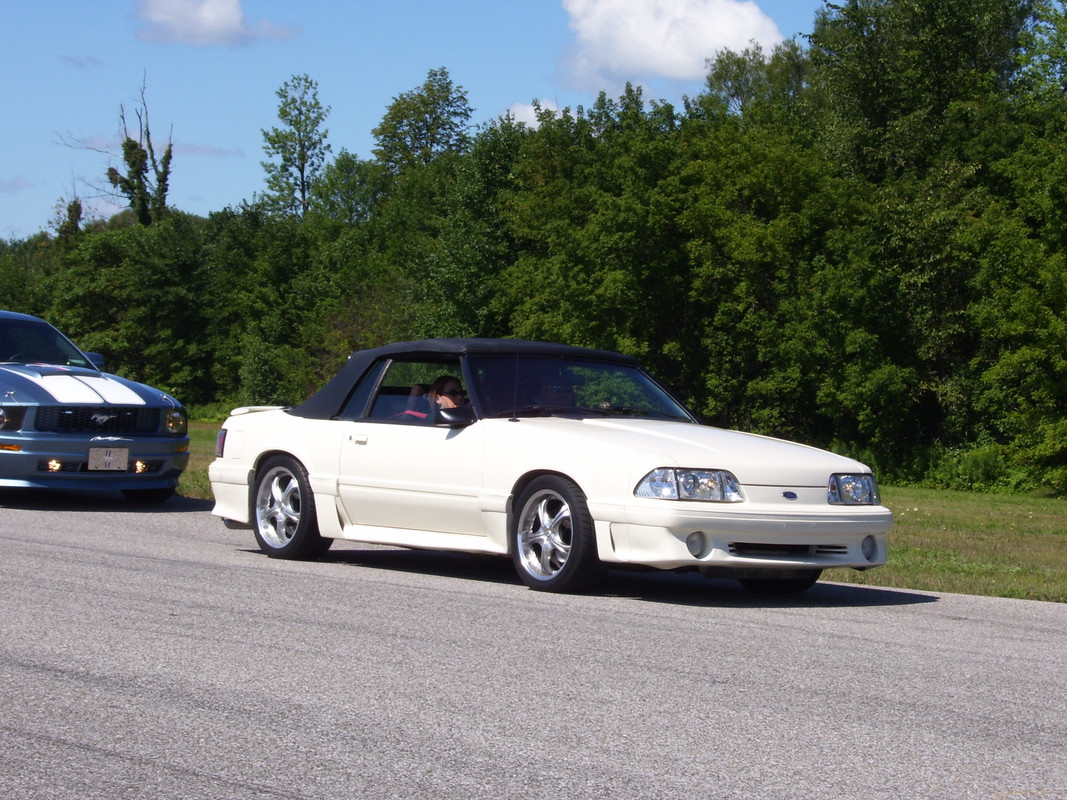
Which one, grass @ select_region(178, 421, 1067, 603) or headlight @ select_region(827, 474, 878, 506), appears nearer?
headlight @ select_region(827, 474, 878, 506)

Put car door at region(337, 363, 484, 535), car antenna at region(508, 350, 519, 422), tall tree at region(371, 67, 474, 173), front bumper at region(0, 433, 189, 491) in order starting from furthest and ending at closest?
tall tree at region(371, 67, 474, 173)
front bumper at region(0, 433, 189, 491)
car antenna at region(508, 350, 519, 422)
car door at region(337, 363, 484, 535)

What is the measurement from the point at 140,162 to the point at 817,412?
4490cm

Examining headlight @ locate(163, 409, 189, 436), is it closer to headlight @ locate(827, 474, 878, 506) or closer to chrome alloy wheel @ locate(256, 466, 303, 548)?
chrome alloy wheel @ locate(256, 466, 303, 548)

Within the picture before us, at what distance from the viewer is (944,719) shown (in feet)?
15.7

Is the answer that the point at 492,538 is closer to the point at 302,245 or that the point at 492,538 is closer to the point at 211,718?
the point at 211,718

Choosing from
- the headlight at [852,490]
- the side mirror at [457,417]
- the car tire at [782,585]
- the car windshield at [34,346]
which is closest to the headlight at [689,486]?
the headlight at [852,490]

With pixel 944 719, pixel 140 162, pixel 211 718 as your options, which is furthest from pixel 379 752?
pixel 140 162

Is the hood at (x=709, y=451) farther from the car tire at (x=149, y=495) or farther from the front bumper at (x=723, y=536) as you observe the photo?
the car tire at (x=149, y=495)

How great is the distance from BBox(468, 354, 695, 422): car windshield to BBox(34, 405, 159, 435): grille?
5.70m

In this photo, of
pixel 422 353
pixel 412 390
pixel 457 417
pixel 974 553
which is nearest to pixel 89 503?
pixel 412 390

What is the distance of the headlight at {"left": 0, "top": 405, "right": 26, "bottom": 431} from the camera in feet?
41.4

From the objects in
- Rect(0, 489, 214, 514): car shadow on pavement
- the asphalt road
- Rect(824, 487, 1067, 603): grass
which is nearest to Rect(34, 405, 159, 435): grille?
Rect(0, 489, 214, 514): car shadow on pavement

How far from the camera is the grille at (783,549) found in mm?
7391

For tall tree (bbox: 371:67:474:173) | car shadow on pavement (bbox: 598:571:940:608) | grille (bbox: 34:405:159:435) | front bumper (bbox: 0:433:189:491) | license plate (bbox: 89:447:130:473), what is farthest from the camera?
tall tree (bbox: 371:67:474:173)
